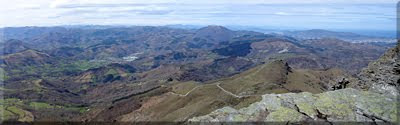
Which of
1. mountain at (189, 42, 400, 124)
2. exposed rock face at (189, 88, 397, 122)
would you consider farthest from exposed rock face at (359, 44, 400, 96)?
exposed rock face at (189, 88, 397, 122)

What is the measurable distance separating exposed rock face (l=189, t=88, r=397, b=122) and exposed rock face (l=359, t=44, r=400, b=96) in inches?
57.0

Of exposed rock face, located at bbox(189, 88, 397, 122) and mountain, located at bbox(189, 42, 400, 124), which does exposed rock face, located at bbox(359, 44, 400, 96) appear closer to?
mountain, located at bbox(189, 42, 400, 124)

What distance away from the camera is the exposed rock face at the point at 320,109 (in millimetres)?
20781

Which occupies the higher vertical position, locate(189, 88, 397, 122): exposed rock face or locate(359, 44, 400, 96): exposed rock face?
locate(359, 44, 400, 96): exposed rock face

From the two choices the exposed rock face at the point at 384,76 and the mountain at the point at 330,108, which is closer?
the mountain at the point at 330,108

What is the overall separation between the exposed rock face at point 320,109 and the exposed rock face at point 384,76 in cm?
145

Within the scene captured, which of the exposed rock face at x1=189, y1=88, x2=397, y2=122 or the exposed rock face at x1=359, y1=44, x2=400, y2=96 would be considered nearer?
the exposed rock face at x1=189, y1=88, x2=397, y2=122

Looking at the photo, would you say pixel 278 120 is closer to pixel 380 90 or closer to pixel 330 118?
pixel 330 118

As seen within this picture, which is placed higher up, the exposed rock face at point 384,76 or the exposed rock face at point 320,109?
the exposed rock face at point 384,76

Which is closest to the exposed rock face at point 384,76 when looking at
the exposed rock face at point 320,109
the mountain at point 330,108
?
the mountain at point 330,108

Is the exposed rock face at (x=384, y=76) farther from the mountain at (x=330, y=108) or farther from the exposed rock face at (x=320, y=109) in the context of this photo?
the exposed rock face at (x=320, y=109)

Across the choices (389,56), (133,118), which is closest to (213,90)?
(133,118)

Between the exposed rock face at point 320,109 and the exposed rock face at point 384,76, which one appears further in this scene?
the exposed rock face at point 384,76

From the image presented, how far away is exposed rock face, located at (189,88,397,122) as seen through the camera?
68.2 ft
